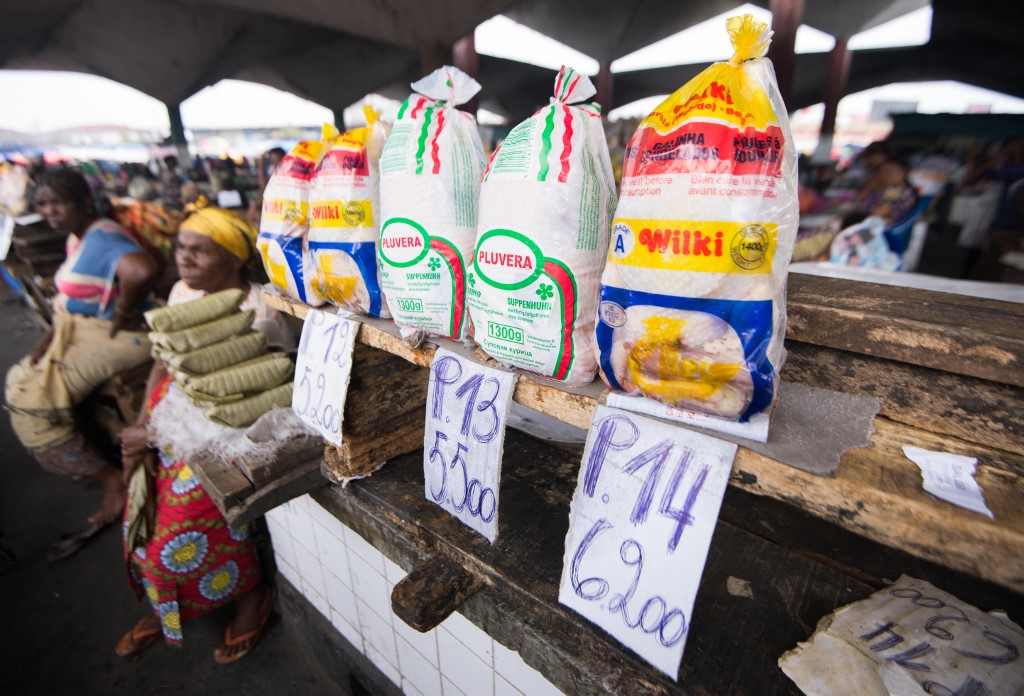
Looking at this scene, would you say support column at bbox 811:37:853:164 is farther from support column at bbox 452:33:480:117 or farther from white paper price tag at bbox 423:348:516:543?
white paper price tag at bbox 423:348:516:543

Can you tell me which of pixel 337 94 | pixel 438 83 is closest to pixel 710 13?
pixel 337 94

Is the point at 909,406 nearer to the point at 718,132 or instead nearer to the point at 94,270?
the point at 718,132

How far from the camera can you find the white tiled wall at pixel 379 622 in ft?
4.18

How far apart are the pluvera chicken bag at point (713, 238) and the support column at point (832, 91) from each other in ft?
55.3

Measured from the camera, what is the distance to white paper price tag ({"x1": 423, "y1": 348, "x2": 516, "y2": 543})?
0.93 meters

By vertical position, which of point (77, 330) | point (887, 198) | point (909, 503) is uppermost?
point (887, 198)

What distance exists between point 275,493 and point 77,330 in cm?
256

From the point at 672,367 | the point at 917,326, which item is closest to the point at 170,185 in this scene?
the point at 672,367

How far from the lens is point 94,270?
2836mm

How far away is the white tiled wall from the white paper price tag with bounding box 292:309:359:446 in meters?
0.52

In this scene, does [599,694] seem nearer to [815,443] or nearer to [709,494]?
[709,494]

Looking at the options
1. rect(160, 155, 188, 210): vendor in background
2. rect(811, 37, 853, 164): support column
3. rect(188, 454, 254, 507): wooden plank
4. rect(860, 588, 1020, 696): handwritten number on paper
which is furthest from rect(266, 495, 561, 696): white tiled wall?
rect(811, 37, 853, 164): support column

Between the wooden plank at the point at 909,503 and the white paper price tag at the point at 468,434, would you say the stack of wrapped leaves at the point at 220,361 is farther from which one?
the wooden plank at the point at 909,503

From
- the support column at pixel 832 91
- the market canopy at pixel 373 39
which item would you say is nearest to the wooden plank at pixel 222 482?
the market canopy at pixel 373 39
